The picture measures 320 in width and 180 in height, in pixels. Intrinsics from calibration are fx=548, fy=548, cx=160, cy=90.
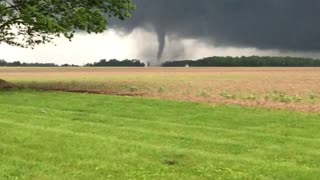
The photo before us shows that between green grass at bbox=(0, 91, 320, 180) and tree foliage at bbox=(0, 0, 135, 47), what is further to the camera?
tree foliage at bbox=(0, 0, 135, 47)

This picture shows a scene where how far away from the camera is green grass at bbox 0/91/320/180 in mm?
14016

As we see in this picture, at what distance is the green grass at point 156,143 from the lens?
14.0 metres

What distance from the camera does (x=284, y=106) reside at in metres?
30.8

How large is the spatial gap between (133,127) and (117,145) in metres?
4.13

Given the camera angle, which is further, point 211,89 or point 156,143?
point 211,89

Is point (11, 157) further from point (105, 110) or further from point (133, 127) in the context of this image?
point (105, 110)

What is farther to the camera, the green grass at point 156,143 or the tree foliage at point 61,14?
the tree foliage at point 61,14

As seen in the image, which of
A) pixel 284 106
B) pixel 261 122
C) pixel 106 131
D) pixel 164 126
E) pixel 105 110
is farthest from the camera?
pixel 284 106

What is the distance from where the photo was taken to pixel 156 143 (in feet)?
58.3

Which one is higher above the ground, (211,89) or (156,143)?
(156,143)

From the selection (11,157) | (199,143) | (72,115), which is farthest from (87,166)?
(72,115)

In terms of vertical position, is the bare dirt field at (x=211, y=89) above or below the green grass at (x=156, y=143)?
below

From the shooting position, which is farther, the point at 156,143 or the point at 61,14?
the point at 61,14

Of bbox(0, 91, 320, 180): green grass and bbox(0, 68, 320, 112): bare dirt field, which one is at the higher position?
bbox(0, 91, 320, 180): green grass
